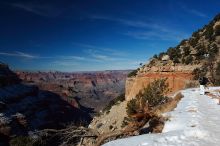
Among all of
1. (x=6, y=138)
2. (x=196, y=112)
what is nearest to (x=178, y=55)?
(x=196, y=112)

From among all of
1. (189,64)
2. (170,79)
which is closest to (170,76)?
(170,79)

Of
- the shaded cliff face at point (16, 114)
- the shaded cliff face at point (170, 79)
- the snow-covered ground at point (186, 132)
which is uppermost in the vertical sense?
the shaded cliff face at point (170, 79)

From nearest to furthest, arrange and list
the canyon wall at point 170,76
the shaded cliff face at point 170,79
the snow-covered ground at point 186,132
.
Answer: the snow-covered ground at point 186,132 → the shaded cliff face at point 170,79 → the canyon wall at point 170,76

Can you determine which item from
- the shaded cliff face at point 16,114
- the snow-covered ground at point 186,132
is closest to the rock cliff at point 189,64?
the snow-covered ground at point 186,132

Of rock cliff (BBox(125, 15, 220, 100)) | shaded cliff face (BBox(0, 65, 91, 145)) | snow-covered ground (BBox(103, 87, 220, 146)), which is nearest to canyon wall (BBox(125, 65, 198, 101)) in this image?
rock cliff (BBox(125, 15, 220, 100))

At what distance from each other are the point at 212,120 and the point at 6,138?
109 meters

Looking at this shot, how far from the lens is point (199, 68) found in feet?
154

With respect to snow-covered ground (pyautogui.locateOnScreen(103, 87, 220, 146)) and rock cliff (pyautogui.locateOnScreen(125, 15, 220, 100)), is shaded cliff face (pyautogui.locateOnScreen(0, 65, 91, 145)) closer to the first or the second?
rock cliff (pyautogui.locateOnScreen(125, 15, 220, 100))

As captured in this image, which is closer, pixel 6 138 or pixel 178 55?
pixel 178 55

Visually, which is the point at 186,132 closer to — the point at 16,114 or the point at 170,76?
the point at 170,76

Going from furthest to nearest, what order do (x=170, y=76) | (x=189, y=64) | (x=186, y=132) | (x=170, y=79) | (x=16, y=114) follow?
(x=16, y=114) → (x=189, y=64) → (x=170, y=76) → (x=170, y=79) → (x=186, y=132)

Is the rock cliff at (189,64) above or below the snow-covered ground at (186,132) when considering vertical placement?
above

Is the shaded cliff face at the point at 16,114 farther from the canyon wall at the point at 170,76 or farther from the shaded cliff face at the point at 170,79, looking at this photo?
the canyon wall at the point at 170,76

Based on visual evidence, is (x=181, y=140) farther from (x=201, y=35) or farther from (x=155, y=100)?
(x=201, y=35)
